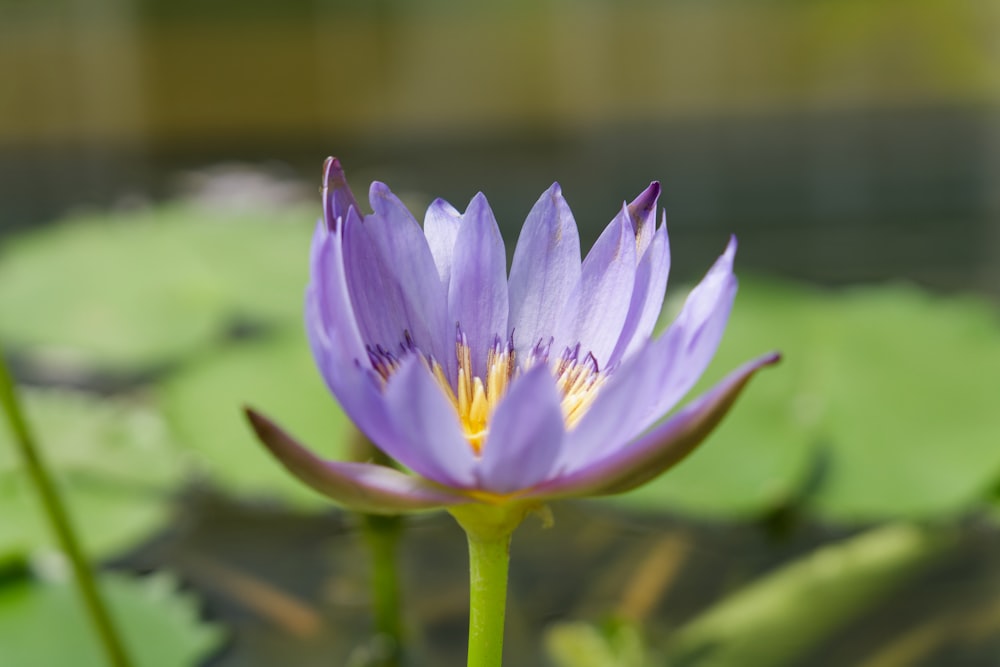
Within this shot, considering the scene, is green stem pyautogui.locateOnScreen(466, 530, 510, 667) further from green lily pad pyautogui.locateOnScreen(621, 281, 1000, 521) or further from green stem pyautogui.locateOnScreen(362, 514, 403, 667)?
green lily pad pyautogui.locateOnScreen(621, 281, 1000, 521)

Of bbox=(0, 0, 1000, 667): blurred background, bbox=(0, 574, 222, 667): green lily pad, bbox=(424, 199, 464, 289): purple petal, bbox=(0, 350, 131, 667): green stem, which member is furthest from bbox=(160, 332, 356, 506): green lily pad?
bbox=(424, 199, 464, 289): purple petal

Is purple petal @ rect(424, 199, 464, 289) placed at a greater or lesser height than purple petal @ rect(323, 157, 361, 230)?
lesser

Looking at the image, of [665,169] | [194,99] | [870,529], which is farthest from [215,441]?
[194,99]

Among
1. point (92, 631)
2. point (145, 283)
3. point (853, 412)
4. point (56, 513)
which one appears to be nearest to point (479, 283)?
A: point (56, 513)

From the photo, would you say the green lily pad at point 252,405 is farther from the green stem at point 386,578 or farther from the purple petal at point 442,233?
the purple petal at point 442,233

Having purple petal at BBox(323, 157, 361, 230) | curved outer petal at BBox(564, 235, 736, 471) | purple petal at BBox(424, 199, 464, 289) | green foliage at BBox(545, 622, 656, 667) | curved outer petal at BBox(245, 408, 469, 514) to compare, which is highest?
purple petal at BBox(323, 157, 361, 230)

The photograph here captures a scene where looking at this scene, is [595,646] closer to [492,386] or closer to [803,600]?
[803,600]
